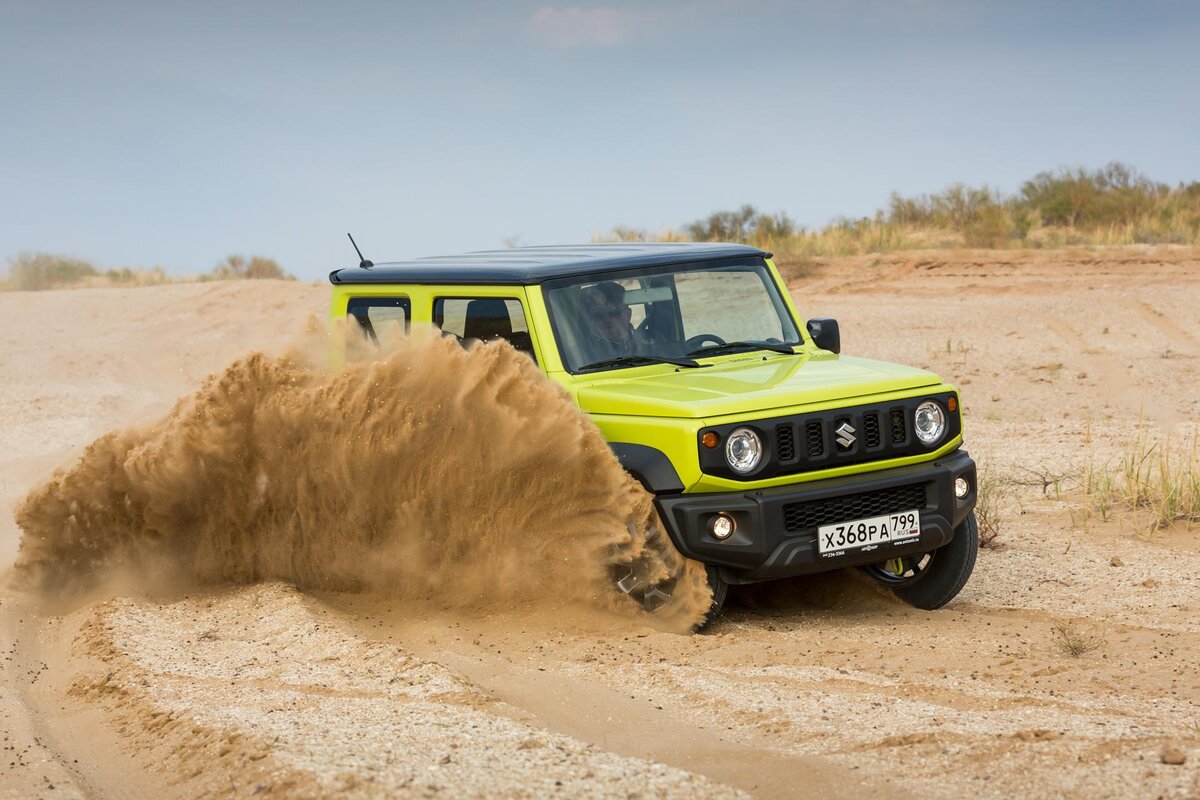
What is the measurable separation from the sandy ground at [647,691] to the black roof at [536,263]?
105 centimetres

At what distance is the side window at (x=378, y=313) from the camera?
7594 millimetres

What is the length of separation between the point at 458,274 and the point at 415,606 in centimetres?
172

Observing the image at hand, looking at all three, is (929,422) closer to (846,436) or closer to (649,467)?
(846,436)

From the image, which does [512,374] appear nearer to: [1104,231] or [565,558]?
[565,558]

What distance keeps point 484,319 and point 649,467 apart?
1.37 metres

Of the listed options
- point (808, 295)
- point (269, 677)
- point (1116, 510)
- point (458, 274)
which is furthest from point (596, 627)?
point (808, 295)

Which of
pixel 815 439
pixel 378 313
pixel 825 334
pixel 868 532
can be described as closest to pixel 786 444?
pixel 815 439

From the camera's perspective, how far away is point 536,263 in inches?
287

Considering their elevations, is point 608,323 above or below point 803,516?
above

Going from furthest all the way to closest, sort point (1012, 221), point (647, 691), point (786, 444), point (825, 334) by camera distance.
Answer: point (1012, 221) → point (825, 334) → point (786, 444) → point (647, 691)

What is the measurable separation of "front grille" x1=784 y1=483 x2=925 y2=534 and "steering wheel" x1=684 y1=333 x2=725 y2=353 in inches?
49.6

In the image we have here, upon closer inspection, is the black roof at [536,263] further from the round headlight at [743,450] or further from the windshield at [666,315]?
the round headlight at [743,450]

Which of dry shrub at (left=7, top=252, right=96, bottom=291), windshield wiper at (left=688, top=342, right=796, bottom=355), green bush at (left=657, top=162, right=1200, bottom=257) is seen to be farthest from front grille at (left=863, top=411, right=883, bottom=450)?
dry shrub at (left=7, top=252, right=96, bottom=291)

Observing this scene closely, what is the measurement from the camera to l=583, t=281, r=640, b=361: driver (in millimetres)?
7035
